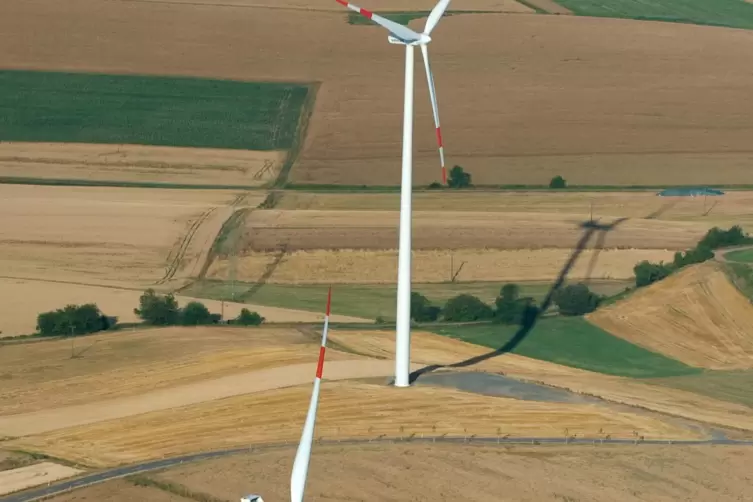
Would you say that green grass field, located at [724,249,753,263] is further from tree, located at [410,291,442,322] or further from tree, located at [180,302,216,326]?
tree, located at [180,302,216,326]

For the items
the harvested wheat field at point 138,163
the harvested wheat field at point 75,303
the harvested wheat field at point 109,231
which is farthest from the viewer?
the harvested wheat field at point 138,163

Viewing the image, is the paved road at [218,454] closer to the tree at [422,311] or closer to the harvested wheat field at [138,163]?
the tree at [422,311]

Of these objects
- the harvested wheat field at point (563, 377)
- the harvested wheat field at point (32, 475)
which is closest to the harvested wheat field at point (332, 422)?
the harvested wheat field at point (32, 475)

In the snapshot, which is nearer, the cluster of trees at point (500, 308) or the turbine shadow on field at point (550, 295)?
the turbine shadow on field at point (550, 295)

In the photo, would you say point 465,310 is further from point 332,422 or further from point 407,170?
point 332,422

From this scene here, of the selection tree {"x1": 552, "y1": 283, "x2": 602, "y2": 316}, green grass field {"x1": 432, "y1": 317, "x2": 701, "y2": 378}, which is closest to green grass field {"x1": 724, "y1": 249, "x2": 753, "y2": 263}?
tree {"x1": 552, "y1": 283, "x2": 602, "y2": 316}

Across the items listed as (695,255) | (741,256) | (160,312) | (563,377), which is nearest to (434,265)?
(695,255)
